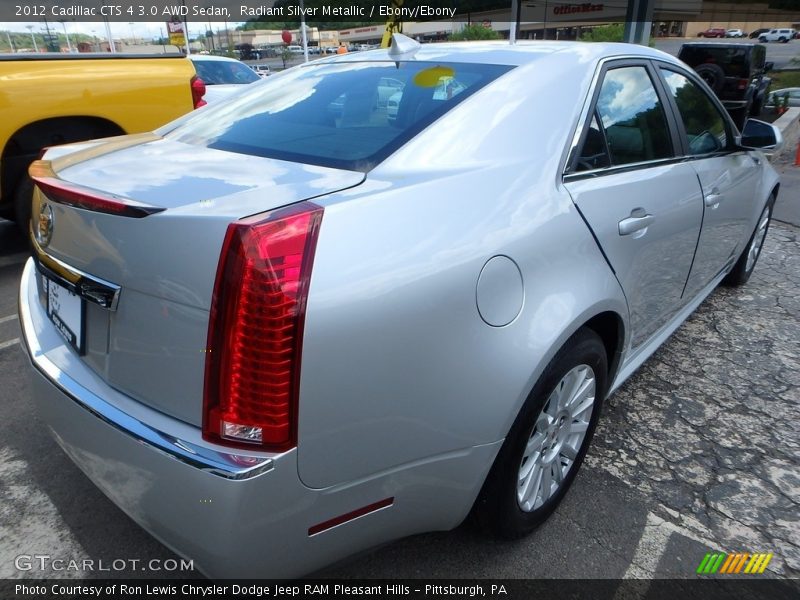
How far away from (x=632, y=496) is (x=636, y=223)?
1.06 m

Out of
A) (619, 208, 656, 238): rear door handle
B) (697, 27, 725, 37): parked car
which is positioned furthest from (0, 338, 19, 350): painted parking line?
(697, 27, 725, 37): parked car

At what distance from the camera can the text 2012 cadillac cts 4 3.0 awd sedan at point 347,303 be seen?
1.26 m

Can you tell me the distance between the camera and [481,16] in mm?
37969

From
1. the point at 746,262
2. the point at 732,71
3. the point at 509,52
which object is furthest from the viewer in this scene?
the point at 732,71

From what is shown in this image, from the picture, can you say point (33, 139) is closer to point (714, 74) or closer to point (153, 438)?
A: point (153, 438)

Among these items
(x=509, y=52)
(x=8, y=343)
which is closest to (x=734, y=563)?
(x=509, y=52)

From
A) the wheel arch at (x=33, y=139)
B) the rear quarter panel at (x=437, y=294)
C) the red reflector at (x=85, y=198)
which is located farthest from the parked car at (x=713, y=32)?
the red reflector at (x=85, y=198)

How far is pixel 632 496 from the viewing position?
2.27m

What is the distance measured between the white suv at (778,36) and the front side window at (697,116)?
61360 millimetres

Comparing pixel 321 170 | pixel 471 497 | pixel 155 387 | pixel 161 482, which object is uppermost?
pixel 321 170

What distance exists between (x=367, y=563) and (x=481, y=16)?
41337mm

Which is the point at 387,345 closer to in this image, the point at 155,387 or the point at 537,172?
the point at 155,387

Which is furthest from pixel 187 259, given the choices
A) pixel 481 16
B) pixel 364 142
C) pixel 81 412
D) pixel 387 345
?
pixel 481 16

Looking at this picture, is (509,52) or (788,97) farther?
(788,97)
